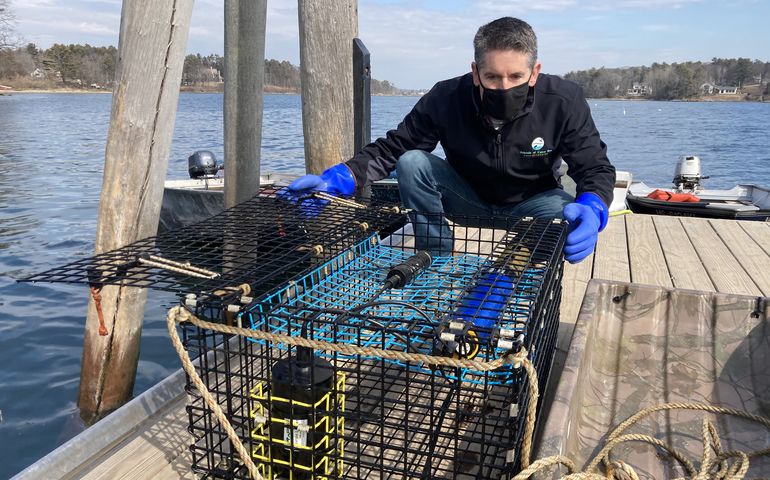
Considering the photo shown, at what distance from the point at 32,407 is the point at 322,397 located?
3706mm

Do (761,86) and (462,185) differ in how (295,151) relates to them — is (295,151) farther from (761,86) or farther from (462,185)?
(761,86)

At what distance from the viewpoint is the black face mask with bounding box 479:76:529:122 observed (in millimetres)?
2969

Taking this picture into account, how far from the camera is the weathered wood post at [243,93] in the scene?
404 cm

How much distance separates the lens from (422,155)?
3.51 m

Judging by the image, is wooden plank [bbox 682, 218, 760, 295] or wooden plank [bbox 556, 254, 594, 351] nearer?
wooden plank [bbox 556, 254, 594, 351]

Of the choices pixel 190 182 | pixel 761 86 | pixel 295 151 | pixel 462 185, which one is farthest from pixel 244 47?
pixel 761 86

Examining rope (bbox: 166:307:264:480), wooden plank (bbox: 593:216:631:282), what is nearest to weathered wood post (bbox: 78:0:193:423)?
rope (bbox: 166:307:264:480)

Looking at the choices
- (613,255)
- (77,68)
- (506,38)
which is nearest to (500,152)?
(506,38)

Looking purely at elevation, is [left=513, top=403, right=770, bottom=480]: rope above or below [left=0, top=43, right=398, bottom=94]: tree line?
below

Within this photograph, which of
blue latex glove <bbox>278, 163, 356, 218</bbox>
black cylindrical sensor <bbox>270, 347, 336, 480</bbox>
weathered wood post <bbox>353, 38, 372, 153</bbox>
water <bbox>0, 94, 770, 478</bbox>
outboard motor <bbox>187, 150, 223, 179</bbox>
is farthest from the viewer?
outboard motor <bbox>187, 150, 223, 179</bbox>

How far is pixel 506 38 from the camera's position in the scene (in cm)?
283

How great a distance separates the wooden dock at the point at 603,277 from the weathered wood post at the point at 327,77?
185 centimetres

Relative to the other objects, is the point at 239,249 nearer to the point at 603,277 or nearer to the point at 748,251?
the point at 603,277

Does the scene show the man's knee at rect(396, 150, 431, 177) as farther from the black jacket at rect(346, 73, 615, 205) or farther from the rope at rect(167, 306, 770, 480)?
the rope at rect(167, 306, 770, 480)
